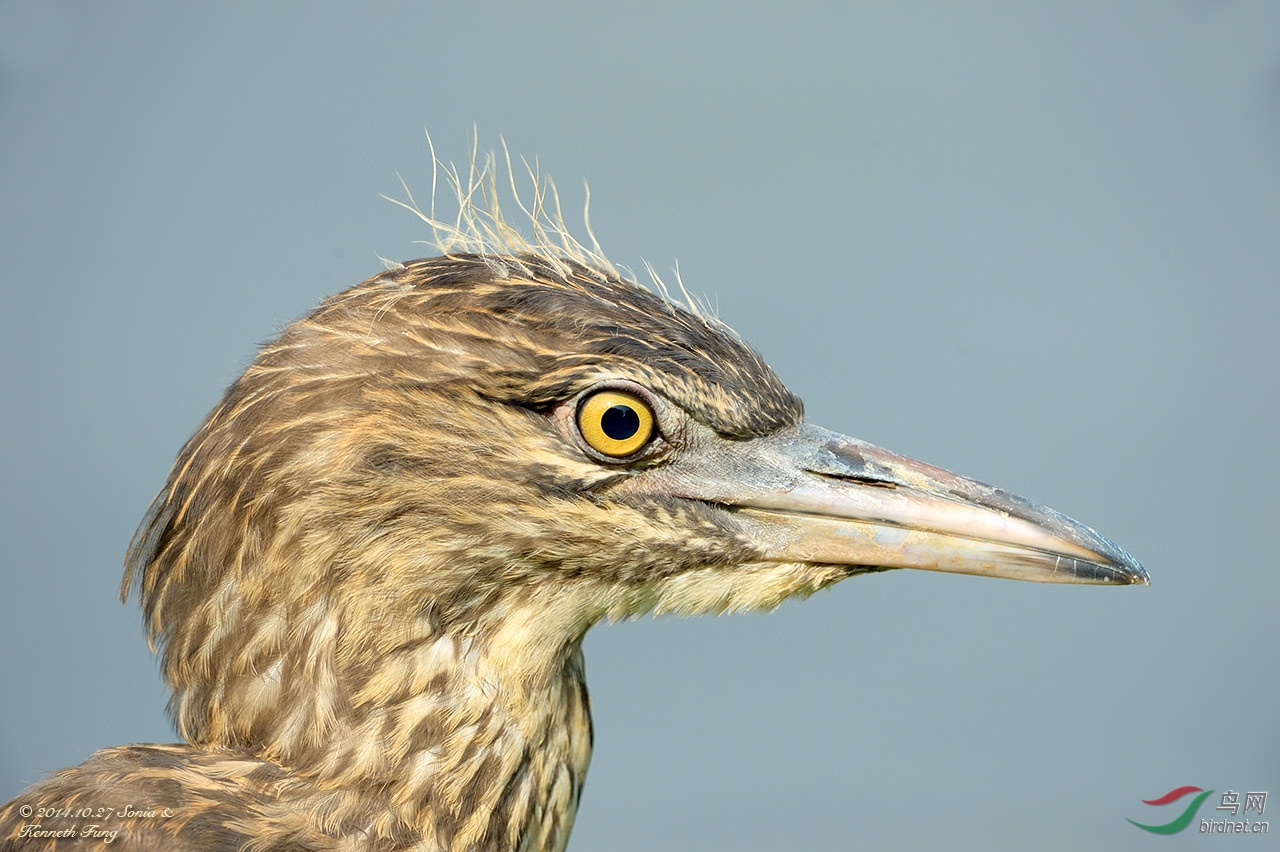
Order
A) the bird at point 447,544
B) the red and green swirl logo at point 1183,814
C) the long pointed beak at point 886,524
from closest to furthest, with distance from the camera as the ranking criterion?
1. the bird at point 447,544
2. the long pointed beak at point 886,524
3. the red and green swirl logo at point 1183,814

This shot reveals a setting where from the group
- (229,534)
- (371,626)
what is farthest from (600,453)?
(229,534)

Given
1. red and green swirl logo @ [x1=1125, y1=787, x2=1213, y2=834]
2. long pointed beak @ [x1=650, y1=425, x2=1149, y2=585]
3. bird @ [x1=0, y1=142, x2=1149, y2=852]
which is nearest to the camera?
bird @ [x1=0, y1=142, x2=1149, y2=852]

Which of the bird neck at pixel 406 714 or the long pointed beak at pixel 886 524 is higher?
the long pointed beak at pixel 886 524

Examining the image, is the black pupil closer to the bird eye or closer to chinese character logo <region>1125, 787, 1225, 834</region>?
the bird eye

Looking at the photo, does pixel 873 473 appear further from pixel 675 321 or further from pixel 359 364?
pixel 359 364

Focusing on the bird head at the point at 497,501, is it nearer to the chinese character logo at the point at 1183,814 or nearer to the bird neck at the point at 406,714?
the bird neck at the point at 406,714

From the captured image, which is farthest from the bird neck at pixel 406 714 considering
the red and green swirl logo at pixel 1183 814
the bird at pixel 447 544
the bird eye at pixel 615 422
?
the red and green swirl logo at pixel 1183 814

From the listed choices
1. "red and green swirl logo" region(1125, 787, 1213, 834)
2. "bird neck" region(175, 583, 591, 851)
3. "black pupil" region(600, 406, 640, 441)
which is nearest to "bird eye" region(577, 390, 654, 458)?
"black pupil" region(600, 406, 640, 441)

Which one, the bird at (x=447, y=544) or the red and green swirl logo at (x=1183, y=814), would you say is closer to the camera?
the bird at (x=447, y=544)
